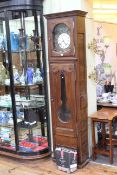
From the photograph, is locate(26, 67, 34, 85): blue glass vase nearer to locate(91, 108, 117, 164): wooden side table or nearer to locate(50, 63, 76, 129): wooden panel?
locate(50, 63, 76, 129): wooden panel

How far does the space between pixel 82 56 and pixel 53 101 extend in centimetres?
71

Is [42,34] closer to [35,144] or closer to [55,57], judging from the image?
[55,57]

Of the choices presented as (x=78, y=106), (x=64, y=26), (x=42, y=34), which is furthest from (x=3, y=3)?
(x=78, y=106)

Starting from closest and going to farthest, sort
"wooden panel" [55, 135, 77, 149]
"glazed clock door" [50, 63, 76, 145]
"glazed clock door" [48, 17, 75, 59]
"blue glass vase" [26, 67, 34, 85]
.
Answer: "glazed clock door" [48, 17, 75, 59]
"glazed clock door" [50, 63, 76, 145]
"wooden panel" [55, 135, 77, 149]
"blue glass vase" [26, 67, 34, 85]

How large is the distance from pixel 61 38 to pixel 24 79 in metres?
0.78

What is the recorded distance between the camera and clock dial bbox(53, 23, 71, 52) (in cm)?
341

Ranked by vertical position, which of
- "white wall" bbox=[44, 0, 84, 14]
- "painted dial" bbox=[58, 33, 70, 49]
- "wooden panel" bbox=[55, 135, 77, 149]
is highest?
"white wall" bbox=[44, 0, 84, 14]

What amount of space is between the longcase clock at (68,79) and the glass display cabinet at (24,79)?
260 mm

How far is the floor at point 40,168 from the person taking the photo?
3.50 meters

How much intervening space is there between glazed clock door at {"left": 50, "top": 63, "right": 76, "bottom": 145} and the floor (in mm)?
392

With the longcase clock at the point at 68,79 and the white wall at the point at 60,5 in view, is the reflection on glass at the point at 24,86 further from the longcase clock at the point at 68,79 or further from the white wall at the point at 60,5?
the longcase clock at the point at 68,79

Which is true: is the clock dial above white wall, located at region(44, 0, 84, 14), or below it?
below

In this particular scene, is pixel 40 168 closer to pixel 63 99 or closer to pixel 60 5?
pixel 63 99

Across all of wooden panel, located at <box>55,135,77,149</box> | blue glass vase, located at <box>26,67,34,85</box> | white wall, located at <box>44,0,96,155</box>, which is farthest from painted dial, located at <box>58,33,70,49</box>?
wooden panel, located at <box>55,135,77,149</box>
